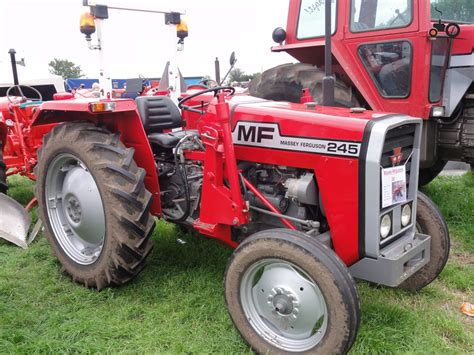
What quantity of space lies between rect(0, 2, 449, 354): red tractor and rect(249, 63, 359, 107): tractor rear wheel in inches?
46.2

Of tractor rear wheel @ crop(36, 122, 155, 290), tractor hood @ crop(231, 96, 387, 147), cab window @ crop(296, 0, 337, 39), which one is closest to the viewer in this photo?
tractor hood @ crop(231, 96, 387, 147)

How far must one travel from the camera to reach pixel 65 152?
117 inches

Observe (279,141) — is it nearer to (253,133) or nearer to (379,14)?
(253,133)

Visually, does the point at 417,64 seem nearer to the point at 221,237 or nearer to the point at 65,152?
the point at 221,237

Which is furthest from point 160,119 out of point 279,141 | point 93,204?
point 279,141

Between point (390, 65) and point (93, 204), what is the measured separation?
2.79 m

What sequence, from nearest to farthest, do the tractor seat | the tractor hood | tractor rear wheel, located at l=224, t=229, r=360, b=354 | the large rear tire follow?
tractor rear wheel, located at l=224, t=229, r=360, b=354
the tractor hood
the tractor seat
the large rear tire

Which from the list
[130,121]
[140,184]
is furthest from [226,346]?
[130,121]

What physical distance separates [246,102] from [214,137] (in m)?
0.39

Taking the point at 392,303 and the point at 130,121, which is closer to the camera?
the point at 392,303

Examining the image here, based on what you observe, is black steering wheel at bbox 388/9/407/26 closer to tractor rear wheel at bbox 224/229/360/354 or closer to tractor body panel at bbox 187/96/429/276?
tractor body panel at bbox 187/96/429/276

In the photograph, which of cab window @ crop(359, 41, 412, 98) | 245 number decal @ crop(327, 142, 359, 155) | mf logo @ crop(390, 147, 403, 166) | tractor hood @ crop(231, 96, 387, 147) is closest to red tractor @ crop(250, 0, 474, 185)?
cab window @ crop(359, 41, 412, 98)

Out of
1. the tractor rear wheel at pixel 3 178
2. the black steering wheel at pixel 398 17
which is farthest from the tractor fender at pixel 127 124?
the black steering wheel at pixel 398 17

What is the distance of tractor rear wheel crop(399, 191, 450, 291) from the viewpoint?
2744 mm
